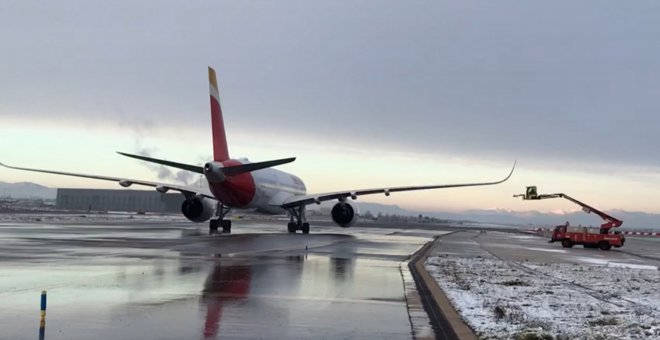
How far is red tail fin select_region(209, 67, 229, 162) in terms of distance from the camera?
119 feet

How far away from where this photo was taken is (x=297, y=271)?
606 inches

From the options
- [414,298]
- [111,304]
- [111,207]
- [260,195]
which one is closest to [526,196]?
[260,195]

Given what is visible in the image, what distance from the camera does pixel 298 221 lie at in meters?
43.2

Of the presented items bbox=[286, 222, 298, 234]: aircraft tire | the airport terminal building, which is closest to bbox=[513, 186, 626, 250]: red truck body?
bbox=[286, 222, 298, 234]: aircraft tire

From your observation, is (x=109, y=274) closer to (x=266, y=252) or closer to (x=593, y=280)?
(x=266, y=252)

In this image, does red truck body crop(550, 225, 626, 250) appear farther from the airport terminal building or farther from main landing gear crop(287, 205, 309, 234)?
the airport terminal building

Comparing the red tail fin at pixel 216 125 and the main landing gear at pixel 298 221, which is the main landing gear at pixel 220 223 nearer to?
the red tail fin at pixel 216 125

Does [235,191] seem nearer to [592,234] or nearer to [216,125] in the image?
[216,125]

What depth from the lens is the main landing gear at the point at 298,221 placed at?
41816 mm

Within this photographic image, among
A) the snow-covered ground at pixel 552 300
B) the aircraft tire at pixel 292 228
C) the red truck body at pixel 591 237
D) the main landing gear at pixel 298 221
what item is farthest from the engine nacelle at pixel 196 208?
the snow-covered ground at pixel 552 300

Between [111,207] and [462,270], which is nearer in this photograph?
[462,270]

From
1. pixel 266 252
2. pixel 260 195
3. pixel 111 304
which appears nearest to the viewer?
pixel 111 304

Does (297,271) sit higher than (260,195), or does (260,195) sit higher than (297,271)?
(260,195)

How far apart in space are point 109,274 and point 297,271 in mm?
4417
